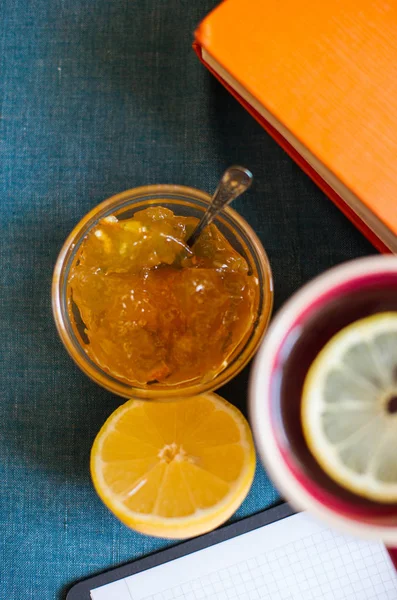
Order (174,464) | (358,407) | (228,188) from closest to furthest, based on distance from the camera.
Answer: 1. (358,407)
2. (228,188)
3. (174,464)

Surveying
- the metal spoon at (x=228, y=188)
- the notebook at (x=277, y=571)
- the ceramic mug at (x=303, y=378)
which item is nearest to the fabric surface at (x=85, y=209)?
the notebook at (x=277, y=571)

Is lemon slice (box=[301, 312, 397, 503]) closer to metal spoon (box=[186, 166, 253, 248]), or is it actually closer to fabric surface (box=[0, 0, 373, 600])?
metal spoon (box=[186, 166, 253, 248])

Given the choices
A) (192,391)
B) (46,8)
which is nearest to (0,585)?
(192,391)

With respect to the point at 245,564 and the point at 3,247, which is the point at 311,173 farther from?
the point at 245,564

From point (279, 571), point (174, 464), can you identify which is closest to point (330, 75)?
point (174, 464)

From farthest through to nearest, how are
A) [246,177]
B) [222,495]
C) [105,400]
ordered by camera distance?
[105,400]
[222,495]
[246,177]

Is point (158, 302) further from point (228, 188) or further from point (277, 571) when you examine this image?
point (277, 571)
